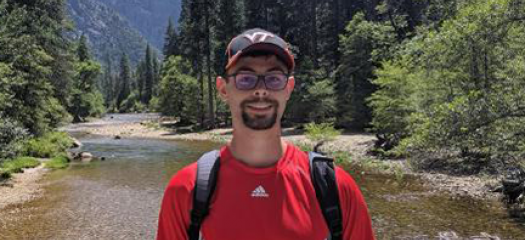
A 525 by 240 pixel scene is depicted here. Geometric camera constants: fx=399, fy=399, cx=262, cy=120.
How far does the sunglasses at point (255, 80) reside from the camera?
237cm

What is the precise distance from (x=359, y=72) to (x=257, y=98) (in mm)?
33986

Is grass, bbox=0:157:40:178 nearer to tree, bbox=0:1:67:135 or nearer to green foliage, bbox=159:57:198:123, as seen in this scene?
tree, bbox=0:1:67:135

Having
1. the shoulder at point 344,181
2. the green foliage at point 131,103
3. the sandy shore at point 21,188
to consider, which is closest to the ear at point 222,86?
the shoulder at point 344,181

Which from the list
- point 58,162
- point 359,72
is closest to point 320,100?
point 359,72

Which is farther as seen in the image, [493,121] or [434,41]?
[434,41]

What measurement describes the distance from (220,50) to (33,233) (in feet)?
123

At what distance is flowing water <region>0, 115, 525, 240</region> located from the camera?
34.9 feet

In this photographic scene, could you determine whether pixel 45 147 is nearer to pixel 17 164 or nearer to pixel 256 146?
pixel 17 164

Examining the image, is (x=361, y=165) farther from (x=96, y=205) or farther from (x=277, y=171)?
(x=277, y=171)

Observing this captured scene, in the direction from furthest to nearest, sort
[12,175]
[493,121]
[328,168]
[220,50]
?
[220,50]
[12,175]
[493,121]
[328,168]

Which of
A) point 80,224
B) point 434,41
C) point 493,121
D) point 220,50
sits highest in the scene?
point 220,50

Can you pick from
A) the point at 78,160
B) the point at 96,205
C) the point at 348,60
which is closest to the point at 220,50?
the point at 348,60

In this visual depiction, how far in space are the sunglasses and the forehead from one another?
4 centimetres

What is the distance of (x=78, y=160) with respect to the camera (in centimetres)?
2450
